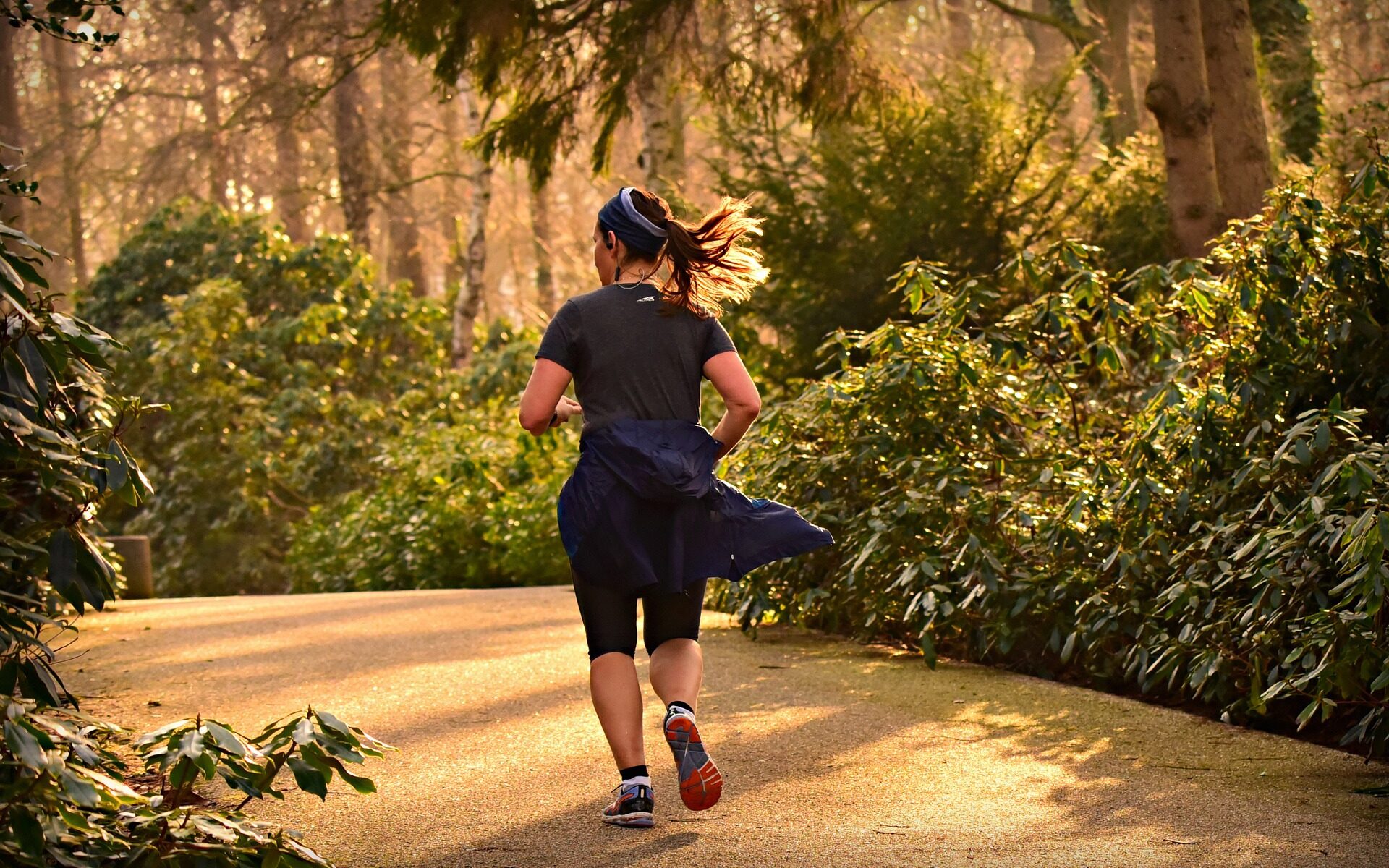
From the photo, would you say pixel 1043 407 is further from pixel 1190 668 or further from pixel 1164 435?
pixel 1190 668

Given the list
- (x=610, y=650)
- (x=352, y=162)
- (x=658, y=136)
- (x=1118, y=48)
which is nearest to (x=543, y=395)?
(x=610, y=650)

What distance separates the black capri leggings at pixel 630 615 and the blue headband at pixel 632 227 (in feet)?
3.07

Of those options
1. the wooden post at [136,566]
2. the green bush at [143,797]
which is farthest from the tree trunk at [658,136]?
the green bush at [143,797]

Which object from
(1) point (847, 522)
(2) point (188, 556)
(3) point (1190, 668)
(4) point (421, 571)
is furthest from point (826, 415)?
(2) point (188, 556)

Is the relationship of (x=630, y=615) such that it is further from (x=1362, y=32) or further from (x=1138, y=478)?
(x=1362, y=32)

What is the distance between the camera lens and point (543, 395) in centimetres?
384

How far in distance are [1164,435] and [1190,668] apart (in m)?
1.14

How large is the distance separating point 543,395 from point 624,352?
0.83ft

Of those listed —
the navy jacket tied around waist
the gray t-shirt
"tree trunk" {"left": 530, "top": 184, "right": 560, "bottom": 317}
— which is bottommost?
the navy jacket tied around waist

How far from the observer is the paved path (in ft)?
12.1

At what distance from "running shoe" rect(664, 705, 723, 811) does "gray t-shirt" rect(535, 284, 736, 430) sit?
0.84 m

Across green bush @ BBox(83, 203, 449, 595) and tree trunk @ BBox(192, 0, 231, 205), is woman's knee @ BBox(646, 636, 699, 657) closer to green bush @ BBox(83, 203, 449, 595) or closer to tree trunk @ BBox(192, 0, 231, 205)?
green bush @ BBox(83, 203, 449, 595)

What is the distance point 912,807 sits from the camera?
13.3 ft

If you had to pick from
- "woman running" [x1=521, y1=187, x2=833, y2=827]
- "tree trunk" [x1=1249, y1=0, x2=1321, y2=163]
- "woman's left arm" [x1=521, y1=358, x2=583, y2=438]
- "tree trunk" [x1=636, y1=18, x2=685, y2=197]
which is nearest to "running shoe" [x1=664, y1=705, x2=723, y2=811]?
"woman running" [x1=521, y1=187, x2=833, y2=827]
